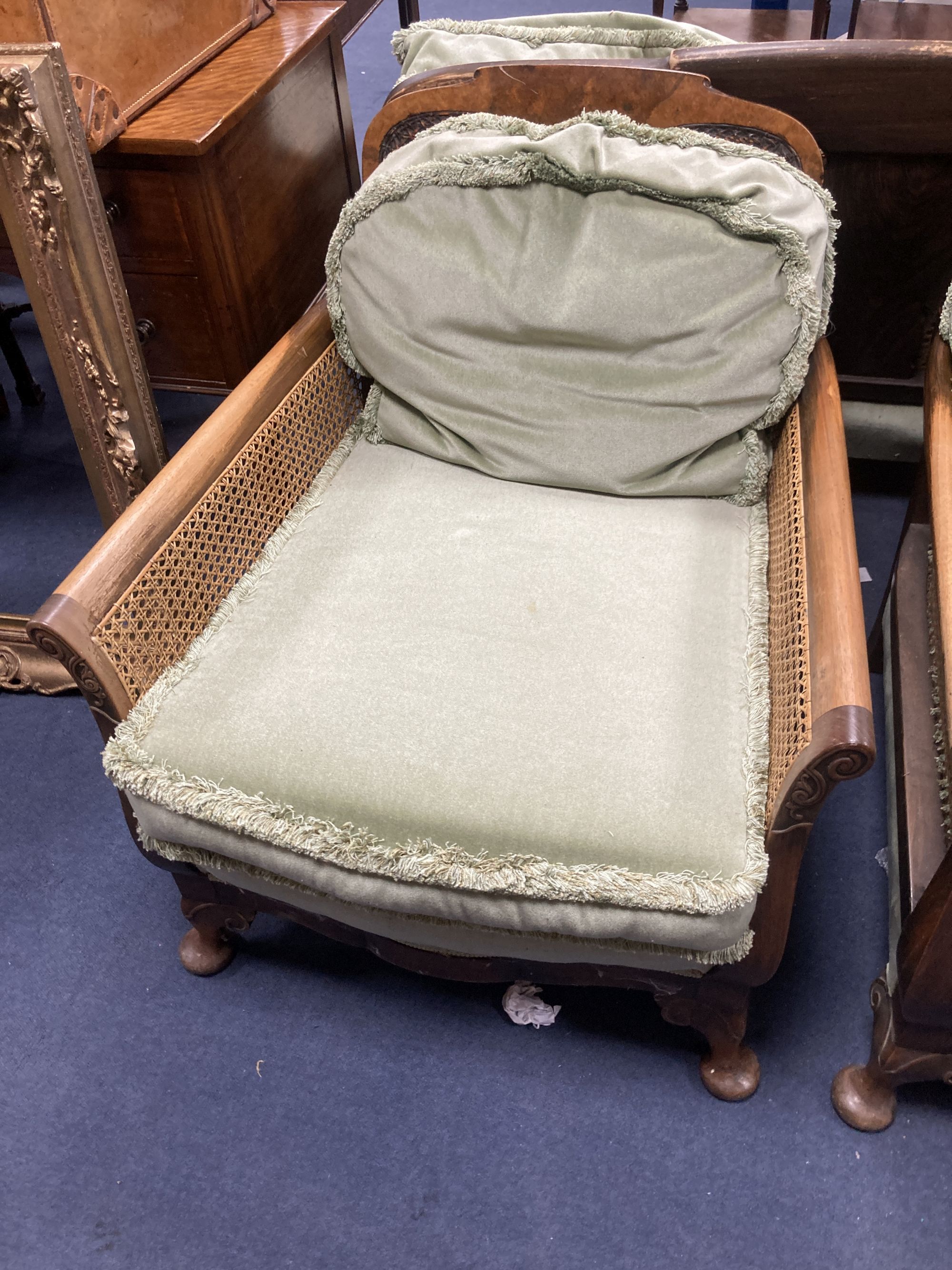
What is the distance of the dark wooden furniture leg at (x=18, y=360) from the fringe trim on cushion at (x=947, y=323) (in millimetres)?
1869

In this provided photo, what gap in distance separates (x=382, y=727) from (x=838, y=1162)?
2.46 feet

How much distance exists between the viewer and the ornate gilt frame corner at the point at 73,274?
4.13 feet

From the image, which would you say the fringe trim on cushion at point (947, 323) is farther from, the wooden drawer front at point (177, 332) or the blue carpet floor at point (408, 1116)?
the wooden drawer front at point (177, 332)

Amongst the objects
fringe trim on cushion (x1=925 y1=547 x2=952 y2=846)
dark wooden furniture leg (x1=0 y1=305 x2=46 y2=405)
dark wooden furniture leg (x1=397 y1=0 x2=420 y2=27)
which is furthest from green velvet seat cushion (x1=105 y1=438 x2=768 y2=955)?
dark wooden furniture leg (x1=397 y1=0 x2=420 y2=27)

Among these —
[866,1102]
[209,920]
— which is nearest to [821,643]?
[866,1102]

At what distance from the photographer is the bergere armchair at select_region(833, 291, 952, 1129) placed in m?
1.00

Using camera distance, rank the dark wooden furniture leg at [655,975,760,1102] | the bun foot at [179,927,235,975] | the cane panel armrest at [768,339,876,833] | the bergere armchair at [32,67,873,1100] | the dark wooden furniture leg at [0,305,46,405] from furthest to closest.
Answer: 1. the dark wooden furniture leg at [0,305,46,405]
2. the bun foot at [179,927,235,975]
3. the dark wooden furniture leg at [655,975,760,1102]
4. the bergere armchair at [32,67,873,1100]
5. the cane panel armrest at [768,339,876,833]

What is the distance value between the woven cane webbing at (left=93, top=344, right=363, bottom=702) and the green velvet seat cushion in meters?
0.03

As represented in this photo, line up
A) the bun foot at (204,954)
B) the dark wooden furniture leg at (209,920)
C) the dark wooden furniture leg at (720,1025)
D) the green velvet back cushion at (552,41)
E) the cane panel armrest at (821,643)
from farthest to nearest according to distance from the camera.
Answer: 1. the green velvet back cushion at (552,41)
2. the bun foot at (204,954)
3. the dark wooden furniture leg at (209,920)
4. the dark wooden furniture leg at (720,1025)
5. the cane panel armrest at (821,643)

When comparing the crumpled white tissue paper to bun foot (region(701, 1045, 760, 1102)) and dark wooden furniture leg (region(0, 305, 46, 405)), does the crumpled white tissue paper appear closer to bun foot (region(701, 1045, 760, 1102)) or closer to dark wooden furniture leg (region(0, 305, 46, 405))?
bun foot (region(701, 1045, 760, 1102))

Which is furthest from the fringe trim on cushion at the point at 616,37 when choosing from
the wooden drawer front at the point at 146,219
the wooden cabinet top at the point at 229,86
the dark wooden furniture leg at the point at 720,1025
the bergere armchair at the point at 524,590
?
the dark wooden furniture leg at the point at 720,1025

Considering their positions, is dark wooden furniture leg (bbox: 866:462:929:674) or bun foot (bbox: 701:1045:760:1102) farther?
dark wooden furniture leg (bbox: 866:462:929:674)

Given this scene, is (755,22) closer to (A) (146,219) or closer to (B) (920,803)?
(A) (146,219)

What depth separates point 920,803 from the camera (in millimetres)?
1237
